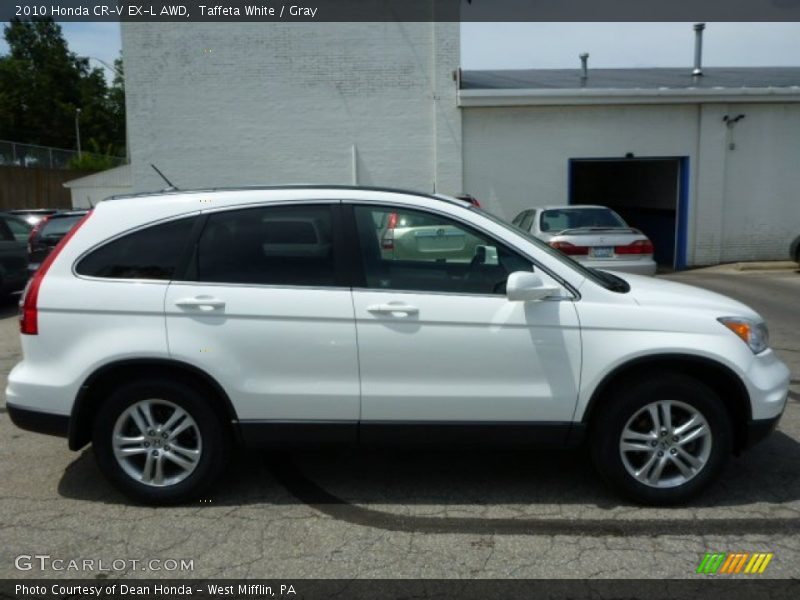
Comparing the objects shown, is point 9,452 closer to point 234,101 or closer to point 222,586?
point 222,586

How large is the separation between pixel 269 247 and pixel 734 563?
2900 millimetres

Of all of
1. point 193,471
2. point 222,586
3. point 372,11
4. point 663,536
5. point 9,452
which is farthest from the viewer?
point 372,11

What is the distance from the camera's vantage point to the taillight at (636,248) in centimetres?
998

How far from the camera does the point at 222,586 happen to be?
10.8 feet

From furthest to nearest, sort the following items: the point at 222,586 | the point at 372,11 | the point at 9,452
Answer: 1. the point at 372,11
2. the point at 9,452
3. the point at 222,586

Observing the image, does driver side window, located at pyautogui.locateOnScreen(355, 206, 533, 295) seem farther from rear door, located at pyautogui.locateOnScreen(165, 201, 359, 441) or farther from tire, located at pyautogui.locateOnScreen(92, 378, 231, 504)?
tire, located at pyautogui.locateOnScreen(92, 378, 231, 504)

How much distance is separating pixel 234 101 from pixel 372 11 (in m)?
3.84

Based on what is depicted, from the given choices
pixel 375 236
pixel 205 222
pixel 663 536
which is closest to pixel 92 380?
pixel 205 222

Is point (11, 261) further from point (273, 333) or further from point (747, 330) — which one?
point (747, 330)

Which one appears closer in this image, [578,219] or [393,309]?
[393,309]

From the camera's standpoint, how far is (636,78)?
758 inches

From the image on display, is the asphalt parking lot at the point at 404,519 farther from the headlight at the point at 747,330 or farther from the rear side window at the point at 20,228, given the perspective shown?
the rear side window at the point at 20,228

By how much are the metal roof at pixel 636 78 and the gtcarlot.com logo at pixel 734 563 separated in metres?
14.8

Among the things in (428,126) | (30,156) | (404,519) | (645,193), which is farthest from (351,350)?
(30,156)
